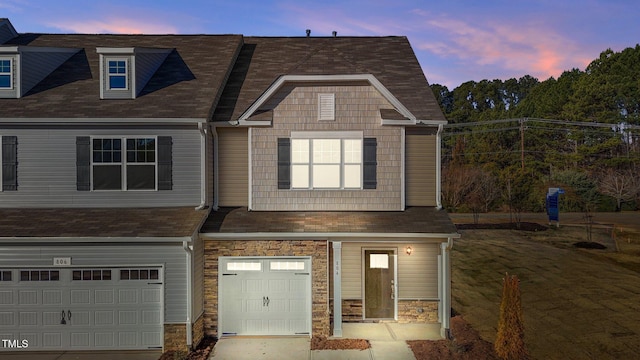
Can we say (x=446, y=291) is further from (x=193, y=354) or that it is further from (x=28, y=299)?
(x=28, y=299)

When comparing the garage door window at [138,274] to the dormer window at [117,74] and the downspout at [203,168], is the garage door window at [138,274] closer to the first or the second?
the downspout at [203,168]

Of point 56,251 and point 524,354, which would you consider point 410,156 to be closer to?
point 524,354

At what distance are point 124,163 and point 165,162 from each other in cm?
124

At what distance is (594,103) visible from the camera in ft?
153

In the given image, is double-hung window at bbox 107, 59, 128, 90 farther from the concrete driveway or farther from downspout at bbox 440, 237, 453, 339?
downspout at bbox 440, 237, 453, 339

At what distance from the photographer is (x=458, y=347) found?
1084 centimetres

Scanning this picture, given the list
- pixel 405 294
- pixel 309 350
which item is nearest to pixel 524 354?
pixel 405 294

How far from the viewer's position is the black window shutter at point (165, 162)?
12.5 meters

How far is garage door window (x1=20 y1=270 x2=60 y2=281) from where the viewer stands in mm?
11227

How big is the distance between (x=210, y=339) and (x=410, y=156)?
26.7 feet

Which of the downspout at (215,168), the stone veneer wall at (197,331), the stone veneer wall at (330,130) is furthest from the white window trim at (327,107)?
the stone veneer wall at (197,331)

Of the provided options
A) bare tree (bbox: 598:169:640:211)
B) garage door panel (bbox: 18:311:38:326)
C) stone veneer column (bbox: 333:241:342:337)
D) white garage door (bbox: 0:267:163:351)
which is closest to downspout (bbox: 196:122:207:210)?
white garage door (bbox: 0:267:163:351)

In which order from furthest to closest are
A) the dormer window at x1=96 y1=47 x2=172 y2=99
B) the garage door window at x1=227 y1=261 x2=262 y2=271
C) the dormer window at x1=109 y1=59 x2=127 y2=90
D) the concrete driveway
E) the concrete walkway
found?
1. the dormer window at x1=109 y1=59 x2=127 y2=90
2. the dormer window at x1=96 y1=47 x2=172 y2=99
3. the garage door window at x1=227 y1=261 x2=262 y2=271
4. the concrete driveway
5. the concrete walkway

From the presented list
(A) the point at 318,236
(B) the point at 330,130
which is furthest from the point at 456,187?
(A) the point at 318,236
